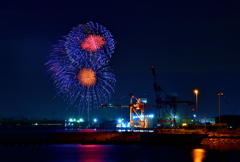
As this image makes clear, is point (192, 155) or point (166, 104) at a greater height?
point (166, 104)

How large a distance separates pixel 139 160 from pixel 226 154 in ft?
44.5

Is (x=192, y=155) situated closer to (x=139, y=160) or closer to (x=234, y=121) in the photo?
(x=139, y=160)

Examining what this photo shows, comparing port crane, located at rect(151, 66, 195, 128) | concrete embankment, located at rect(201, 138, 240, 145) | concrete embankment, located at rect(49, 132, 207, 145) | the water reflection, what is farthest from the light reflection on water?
port crane, located at rect(151, 66, 195, 128)

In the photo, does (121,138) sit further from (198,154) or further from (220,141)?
(198,154)

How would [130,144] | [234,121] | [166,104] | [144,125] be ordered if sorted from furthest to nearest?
1. [144,125]
2. [166,104]
3. [234,121]
4. [130,144]

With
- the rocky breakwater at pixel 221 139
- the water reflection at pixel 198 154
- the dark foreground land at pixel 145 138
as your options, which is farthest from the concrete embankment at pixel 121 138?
the water reflection at pixel 198 154

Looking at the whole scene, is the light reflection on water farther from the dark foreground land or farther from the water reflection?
the dark foreground land

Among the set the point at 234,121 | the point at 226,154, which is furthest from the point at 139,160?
the point at 234,121

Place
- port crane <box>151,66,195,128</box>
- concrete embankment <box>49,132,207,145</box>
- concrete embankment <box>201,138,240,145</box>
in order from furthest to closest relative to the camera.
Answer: port crane <box>151,66,195,128</box> < concrete embankment <box>49,132,207,145</box> < concrete embankment <box>201,138,240,145</box>

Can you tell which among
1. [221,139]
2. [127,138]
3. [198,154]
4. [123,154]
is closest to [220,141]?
[221,139]

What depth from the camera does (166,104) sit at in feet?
398

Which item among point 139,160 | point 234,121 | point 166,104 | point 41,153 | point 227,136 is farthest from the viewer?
point 166,104

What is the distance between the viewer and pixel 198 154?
5281cm

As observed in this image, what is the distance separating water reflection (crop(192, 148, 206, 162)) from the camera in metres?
48.3
